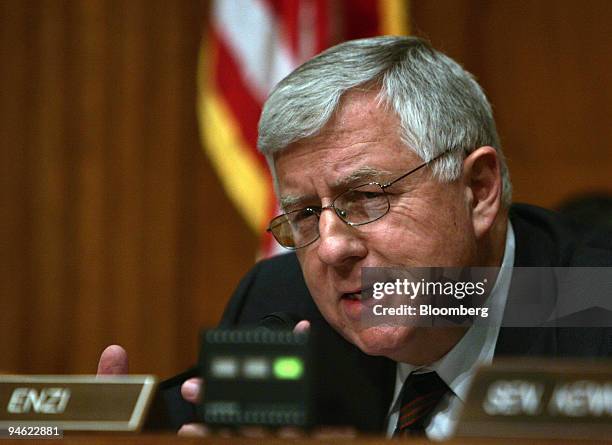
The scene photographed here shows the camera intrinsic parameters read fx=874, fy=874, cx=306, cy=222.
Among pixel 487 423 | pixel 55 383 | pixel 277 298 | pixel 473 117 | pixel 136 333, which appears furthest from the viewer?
pixel 136 333

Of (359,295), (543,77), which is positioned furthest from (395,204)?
(543,77)

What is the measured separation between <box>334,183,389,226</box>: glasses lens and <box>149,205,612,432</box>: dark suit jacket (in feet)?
1.19

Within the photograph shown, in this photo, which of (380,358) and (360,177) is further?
(380,358)

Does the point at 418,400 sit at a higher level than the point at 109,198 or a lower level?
lower

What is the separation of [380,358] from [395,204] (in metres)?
0.39

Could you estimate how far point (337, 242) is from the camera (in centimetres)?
169

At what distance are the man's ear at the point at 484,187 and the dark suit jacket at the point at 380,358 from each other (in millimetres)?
156

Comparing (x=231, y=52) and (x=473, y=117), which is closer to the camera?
(x=473, y=117)

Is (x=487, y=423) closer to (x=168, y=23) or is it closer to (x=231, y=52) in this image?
(x=231, y=52)

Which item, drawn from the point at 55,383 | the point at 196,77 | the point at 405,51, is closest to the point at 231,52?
the point at 196,77

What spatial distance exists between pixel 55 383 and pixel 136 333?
246cm

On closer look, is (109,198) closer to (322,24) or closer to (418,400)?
(322,24)

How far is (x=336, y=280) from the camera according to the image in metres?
1.73

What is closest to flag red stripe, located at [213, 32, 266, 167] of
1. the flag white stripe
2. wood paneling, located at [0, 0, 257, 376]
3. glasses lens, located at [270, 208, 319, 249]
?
the flag white stripe
